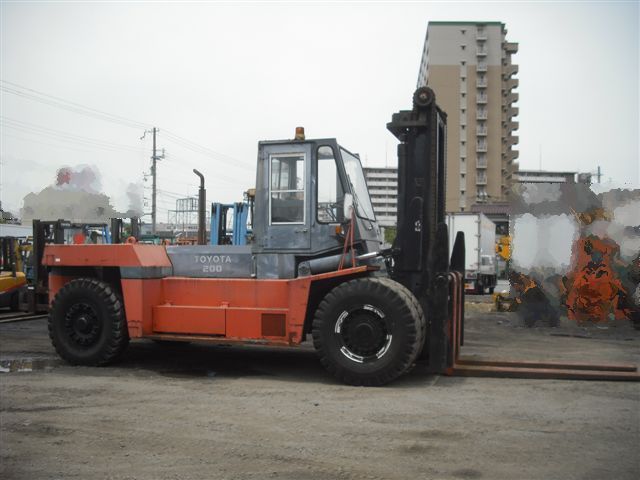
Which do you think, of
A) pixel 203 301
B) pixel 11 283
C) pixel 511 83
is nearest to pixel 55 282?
pixel 203 301

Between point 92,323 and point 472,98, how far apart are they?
95739 millimetres

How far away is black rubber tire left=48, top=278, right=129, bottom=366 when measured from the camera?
9438mm

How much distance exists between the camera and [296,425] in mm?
6234

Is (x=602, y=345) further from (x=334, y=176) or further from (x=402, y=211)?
(x=334, y=176)

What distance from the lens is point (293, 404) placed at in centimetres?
712

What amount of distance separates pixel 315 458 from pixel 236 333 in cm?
380

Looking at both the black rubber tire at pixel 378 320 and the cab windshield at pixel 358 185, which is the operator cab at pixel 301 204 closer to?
the cab windshield at pixel 358 185

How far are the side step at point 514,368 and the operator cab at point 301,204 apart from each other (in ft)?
4.78

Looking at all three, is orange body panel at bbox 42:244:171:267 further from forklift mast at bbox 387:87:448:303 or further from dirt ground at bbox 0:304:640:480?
forklift mast at bbox 387:87:448:303

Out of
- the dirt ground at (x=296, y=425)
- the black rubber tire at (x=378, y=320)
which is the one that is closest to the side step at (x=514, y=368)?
the dirt ground at (x=296, y=425)

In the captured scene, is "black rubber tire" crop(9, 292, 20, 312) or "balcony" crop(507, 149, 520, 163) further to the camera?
"balcony" crop(507, 149, 520, 163)

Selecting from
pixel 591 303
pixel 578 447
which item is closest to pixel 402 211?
pixel 578 447

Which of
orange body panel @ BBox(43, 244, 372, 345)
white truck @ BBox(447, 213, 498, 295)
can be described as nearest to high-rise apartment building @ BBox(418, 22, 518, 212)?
white truck @ BBox(447, 213, 498, 295)

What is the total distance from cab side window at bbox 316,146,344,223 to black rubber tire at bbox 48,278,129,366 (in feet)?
11.2
